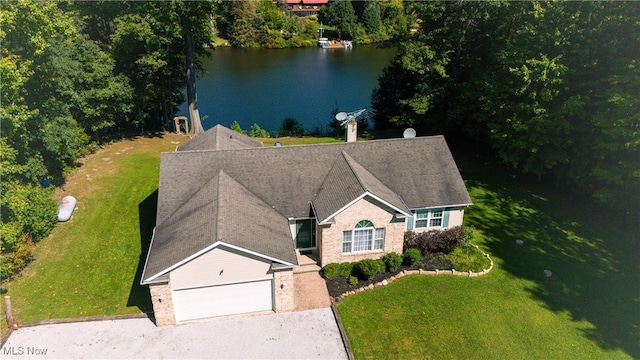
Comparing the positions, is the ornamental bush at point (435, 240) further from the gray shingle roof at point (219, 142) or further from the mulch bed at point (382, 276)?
the gray shingle roof at point (219, 142)

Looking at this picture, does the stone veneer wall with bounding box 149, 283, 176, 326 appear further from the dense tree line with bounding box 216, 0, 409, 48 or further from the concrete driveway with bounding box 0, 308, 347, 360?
the dense tree line with bounding box 216, 0, 409, 48

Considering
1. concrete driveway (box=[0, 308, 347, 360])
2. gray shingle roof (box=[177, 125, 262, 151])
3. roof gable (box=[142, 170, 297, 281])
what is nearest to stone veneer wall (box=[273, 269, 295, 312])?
concrete driveway (box=[0, 308, 347, 360])

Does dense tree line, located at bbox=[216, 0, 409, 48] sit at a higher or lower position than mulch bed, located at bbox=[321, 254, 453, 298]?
higher

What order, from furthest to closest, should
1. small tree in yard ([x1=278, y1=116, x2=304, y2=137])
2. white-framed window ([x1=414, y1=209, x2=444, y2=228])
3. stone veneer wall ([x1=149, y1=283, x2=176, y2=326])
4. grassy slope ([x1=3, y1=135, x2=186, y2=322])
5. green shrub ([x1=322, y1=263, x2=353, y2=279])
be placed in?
small tree in yard ([x1=278, y1=116, x2=304, y2=137]) → white-framed window ([x1=414, y1=209, x2=444, y2=228]) → green shrub ([x1=322, y1=263, x2=353, y2=279]) → grassy slope ([x1=3, y1=135, x2=186, y2=322]) → stone veneer wall ([x1=149, y1=283, x2=176, y2=326])

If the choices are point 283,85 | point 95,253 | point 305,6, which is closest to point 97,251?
point 95,253

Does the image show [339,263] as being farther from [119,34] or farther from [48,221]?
[119,34]

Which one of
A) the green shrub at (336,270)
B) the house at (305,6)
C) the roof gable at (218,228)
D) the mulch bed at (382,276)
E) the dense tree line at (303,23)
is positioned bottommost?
the mulch bed at (382,276)

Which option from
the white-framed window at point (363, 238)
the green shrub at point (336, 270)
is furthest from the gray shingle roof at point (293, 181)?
the green shrub at point (336, 270)
